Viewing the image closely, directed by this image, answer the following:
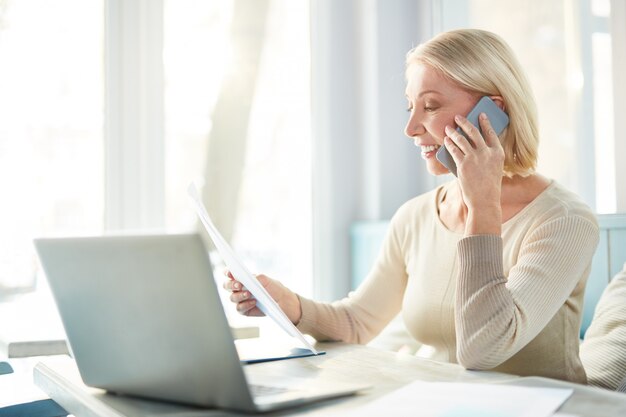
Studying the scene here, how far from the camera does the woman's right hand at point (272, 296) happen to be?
1.38 m

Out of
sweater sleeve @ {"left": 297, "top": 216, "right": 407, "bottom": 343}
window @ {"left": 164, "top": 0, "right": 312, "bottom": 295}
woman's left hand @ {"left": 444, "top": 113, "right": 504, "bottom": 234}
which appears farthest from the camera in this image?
window @ {"left": 164, "top": 0, "right": 312, "bottom": 295}

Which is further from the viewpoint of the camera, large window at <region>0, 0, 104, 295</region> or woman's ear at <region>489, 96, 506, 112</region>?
large window at <region>0, 0, 104, 295</region>

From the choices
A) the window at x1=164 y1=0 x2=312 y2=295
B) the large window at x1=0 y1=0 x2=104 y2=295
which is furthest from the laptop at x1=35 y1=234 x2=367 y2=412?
the window at x1=164 y1=0 x2=312 y2=295

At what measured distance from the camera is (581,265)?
1.32 meters

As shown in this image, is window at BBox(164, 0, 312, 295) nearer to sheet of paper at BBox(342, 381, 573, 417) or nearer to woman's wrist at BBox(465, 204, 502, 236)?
woman's wrist at BBox(465, 204, 502, 236)

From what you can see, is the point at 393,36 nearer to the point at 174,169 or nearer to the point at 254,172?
the point at 254,172

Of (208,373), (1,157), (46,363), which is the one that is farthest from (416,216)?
(1,157)

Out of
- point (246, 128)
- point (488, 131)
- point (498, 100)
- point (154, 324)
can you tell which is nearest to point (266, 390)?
point (154, 324)

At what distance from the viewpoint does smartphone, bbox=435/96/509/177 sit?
1.44 meters

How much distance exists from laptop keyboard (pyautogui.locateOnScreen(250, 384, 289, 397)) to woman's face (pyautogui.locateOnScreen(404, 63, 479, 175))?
2.60 feet

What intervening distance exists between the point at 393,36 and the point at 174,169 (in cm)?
104

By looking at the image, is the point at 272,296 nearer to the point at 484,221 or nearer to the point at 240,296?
the point at 240,296

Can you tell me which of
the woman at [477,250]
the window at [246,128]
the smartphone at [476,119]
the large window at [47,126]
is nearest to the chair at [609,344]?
the woman at [477,250]

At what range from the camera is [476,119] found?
144 cm
